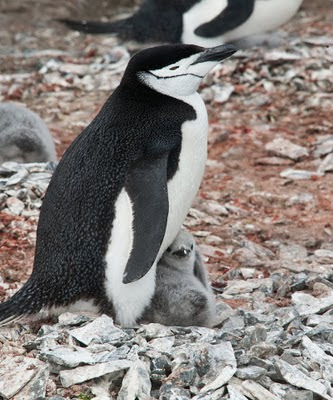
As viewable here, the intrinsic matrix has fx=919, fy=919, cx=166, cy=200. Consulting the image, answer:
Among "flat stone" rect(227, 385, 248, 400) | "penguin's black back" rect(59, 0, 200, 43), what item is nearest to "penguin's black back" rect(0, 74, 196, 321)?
"flat stone" rect(227, 385, 248, 400)

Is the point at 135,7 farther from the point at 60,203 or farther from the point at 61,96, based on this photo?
Answer: the point at 60,203

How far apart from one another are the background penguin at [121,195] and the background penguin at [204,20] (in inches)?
145

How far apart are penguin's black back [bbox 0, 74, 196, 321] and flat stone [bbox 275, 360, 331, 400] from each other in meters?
0.78

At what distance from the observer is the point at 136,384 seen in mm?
2742

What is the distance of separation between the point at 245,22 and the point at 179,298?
426 cm

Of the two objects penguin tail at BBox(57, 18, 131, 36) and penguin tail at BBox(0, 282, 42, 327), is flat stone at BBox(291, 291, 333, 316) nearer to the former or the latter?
penguin tail at BBox(0, 282, 42, 327)

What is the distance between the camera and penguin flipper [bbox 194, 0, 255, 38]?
277 inches

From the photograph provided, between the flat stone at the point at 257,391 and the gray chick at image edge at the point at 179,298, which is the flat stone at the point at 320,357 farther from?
the gray chick at image edge at the point at 179,298

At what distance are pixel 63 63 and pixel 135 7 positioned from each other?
190cm

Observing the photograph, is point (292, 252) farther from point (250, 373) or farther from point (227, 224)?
point (250, 373)

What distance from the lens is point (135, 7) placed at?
920 cm

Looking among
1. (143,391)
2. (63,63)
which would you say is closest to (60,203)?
(143,391)

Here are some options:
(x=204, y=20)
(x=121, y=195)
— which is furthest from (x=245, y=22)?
(x=121, y=195)

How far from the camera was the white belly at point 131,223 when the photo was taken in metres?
3.25
